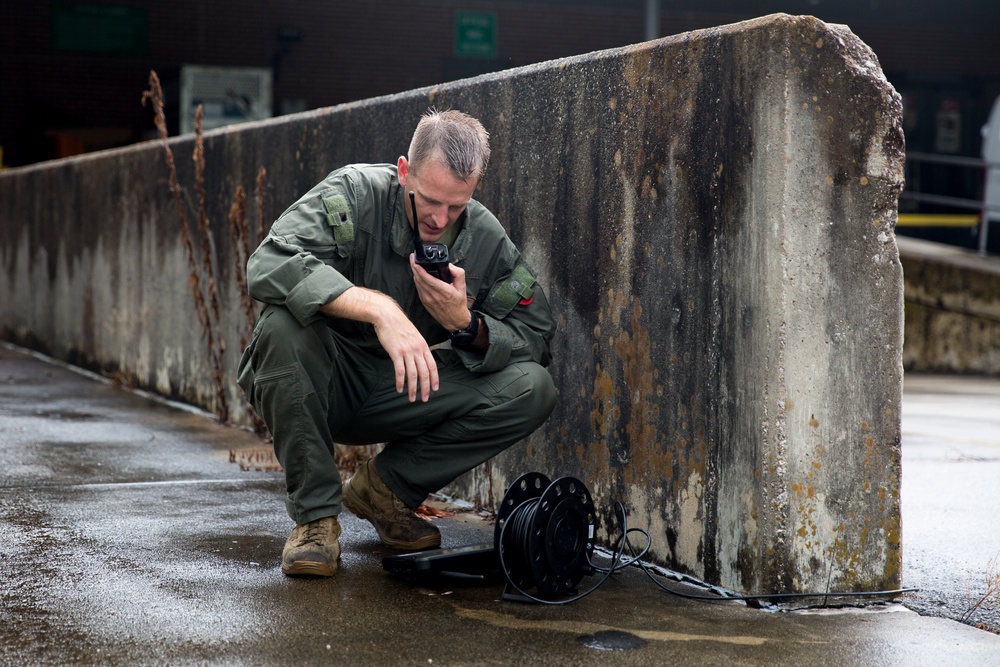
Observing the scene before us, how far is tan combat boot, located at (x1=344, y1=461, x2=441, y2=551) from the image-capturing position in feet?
11.7

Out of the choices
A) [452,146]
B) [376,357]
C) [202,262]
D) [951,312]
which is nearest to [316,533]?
[376,357]

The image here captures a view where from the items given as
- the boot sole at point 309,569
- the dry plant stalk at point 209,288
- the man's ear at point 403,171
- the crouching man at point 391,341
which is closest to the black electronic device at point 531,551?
the boot sole at point 309,569

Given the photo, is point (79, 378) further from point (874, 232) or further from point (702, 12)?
point (702, 12)

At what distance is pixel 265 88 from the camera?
1659cm

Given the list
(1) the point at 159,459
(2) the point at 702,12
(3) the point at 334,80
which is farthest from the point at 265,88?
(1) the point at 159,459

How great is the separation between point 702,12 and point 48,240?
13034 mm

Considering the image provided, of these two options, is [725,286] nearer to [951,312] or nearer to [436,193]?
[436,193]

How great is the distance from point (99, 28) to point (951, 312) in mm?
12832

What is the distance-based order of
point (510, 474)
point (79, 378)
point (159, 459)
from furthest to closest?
1. point (79, 378)
2. point (159, 459)
3. point (510, 474)

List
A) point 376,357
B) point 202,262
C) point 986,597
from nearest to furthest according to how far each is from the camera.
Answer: point 986,597 < point 376,357 < point 202,262

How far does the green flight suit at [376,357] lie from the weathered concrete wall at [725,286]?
305 millimetres

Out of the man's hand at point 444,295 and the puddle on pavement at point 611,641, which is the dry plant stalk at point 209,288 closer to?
the man's hand at point 444,295

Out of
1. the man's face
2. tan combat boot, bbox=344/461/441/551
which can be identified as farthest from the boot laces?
the man's face

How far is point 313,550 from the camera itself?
3219 millimetres
